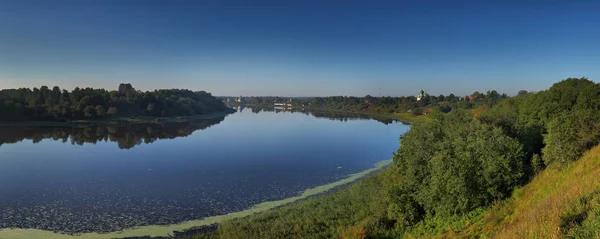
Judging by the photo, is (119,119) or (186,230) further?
(119,119)

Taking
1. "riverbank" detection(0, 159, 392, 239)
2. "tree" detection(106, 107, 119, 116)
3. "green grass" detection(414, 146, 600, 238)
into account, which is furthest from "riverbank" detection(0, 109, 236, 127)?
"green grass" detection(414, 146, 600, 238)

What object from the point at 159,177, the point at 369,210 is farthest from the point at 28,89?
the point at 369,210

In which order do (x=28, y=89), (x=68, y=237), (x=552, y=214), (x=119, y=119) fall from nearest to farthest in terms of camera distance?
(x=552, y=214)
(x=68, y=237)
(x=119, y=119)
(x=28, y=89)

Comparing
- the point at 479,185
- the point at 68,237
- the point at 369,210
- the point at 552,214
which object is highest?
the point at 552,214

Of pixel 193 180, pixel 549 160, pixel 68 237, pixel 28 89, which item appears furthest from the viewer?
pixel 28 89

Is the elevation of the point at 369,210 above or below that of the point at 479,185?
below

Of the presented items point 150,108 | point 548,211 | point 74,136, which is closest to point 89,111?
point 150,108

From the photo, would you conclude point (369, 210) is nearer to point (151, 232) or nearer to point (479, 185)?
point (479, 185)

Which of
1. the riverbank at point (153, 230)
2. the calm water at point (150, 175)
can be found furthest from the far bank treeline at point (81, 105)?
the riverbank at point (153, 230)
